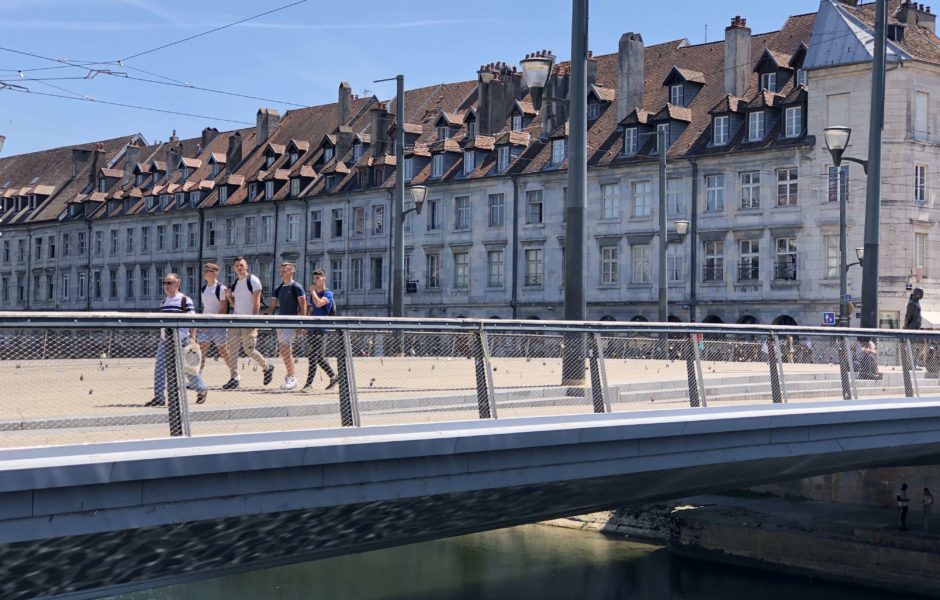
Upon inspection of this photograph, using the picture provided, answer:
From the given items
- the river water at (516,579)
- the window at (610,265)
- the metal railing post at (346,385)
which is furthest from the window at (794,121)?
the metal railing post at (346,385)

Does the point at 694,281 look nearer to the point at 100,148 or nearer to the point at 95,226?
the point at 95,226

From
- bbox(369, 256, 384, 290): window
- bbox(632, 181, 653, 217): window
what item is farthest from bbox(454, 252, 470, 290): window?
bbox(632, 181, 653, 217): window

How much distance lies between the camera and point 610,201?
5456cm

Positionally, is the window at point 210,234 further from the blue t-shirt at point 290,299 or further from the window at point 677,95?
the blue t-shirt at point 290,299

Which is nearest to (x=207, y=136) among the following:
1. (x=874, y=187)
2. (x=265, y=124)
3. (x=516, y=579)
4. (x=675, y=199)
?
(x=265, y=124)

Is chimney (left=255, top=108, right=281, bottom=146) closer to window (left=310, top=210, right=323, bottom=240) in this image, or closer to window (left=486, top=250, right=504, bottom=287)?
window (left=310, top=210, right=323, bottom=240)

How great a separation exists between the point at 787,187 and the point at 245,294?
123 feet

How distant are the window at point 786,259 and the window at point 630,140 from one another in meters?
7.34

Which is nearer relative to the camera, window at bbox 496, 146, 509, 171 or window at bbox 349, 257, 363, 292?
window at bbox 496, 146, 509, 171

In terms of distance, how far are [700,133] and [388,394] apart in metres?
42.6

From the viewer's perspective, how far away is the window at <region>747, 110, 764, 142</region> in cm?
5025

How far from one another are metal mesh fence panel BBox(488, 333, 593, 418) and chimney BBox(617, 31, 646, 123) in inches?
1726

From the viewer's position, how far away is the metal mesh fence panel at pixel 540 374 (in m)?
12.6

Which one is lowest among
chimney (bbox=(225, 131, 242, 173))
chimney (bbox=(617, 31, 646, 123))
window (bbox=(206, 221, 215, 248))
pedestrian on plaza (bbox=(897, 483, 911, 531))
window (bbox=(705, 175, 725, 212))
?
pedestrian on plaza (bbox=(897, 483, 911, 531))
